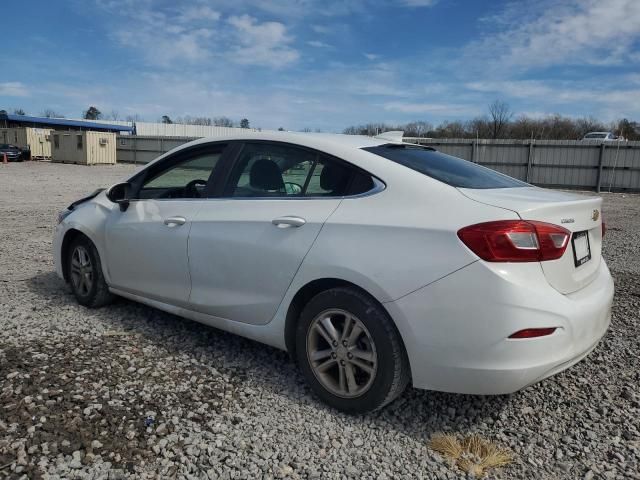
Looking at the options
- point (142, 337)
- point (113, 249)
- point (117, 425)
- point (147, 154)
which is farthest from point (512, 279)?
point (147, 154)

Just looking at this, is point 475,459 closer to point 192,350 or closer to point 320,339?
point 320,339

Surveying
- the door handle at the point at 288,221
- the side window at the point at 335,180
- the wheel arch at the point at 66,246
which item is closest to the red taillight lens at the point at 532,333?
the side window at the point at 335,180

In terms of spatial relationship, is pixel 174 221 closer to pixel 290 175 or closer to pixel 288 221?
pixel 290 175

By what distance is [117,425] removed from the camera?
2.68 metres

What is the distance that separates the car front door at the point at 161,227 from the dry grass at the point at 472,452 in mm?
1954

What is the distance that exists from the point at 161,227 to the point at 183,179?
568 mm

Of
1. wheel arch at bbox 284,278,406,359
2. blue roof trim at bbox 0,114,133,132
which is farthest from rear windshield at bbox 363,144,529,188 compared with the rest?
blue roof trim at bbox 0,114,133,132

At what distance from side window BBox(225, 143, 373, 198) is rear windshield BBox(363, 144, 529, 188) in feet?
0.85

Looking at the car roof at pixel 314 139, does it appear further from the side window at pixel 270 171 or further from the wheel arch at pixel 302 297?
the wheel arch at pixel 302 297

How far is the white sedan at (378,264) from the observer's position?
2.41 m

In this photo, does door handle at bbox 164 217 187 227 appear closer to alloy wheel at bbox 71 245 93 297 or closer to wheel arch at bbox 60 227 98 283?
alloy wheel at bbox 71 245 93 297

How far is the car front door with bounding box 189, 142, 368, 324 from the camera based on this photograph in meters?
2.98

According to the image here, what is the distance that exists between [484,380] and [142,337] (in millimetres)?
2581

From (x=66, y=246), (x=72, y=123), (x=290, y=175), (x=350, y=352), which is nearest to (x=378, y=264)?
(x=350, y=352)
